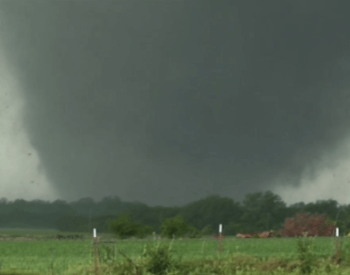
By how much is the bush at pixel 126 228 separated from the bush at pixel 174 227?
3.63 ft

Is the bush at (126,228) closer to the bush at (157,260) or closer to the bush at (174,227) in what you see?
the bush at (174,227)

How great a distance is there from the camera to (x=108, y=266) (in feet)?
42.6

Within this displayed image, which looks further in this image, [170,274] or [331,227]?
[331,227]

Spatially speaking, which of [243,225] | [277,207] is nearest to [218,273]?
[243,225]

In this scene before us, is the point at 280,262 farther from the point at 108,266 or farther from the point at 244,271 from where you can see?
the point at 108,266

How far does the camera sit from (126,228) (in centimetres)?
3073

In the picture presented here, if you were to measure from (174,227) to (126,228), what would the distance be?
2.32 m

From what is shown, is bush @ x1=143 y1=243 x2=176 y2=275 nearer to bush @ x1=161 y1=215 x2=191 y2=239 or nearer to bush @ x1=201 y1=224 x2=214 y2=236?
bush @ x1=161 y1=215 x2=191 y2=239

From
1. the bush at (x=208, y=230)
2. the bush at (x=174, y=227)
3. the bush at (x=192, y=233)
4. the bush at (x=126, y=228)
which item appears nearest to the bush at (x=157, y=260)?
the bush at (x=174, y=227)

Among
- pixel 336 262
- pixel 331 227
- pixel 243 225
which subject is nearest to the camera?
pixel 336 262

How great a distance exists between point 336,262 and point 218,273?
10.1ft

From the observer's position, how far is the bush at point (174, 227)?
98.3 feet

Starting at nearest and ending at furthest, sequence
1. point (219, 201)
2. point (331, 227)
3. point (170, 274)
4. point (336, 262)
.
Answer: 1. point (170, 274)
2. point (336, 262)
3. point (331, 227)
4. point (219, 201)

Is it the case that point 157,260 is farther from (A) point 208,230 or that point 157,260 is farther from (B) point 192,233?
(A) point 208,230
